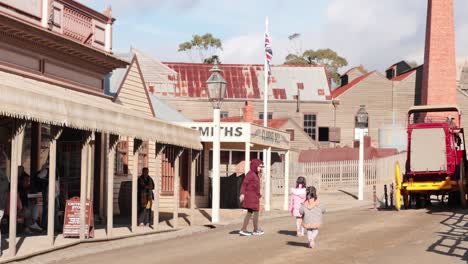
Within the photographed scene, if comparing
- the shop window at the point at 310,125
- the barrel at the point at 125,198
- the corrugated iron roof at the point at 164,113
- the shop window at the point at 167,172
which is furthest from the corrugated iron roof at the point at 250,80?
the barrel at the point at 125,198

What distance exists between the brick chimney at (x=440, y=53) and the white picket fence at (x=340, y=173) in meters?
12.9

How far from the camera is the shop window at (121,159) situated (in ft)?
89.1

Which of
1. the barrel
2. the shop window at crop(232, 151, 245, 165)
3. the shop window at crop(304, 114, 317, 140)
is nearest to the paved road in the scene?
the barrel

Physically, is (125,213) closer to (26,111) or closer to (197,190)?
(197,190)

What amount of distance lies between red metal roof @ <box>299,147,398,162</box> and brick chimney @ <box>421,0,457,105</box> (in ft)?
30.6

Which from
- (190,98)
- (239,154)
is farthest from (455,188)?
(190,98)

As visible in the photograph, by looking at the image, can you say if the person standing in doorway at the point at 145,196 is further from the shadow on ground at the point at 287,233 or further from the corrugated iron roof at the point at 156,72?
the corrugated iron roof at the point at 156,72

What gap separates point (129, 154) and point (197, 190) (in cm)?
592

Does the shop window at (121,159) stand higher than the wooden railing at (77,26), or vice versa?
the wooden railing at (77,26)

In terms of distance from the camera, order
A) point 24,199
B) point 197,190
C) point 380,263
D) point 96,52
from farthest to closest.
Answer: point 197,190 < point 96,52 < point 24,199 < point 380,263

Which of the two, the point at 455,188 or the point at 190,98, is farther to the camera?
the point at 190,98

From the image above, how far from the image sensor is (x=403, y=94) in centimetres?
6619

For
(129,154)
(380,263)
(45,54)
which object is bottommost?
(380,263)

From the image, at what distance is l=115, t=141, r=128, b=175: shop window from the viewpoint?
27172 millimetres
